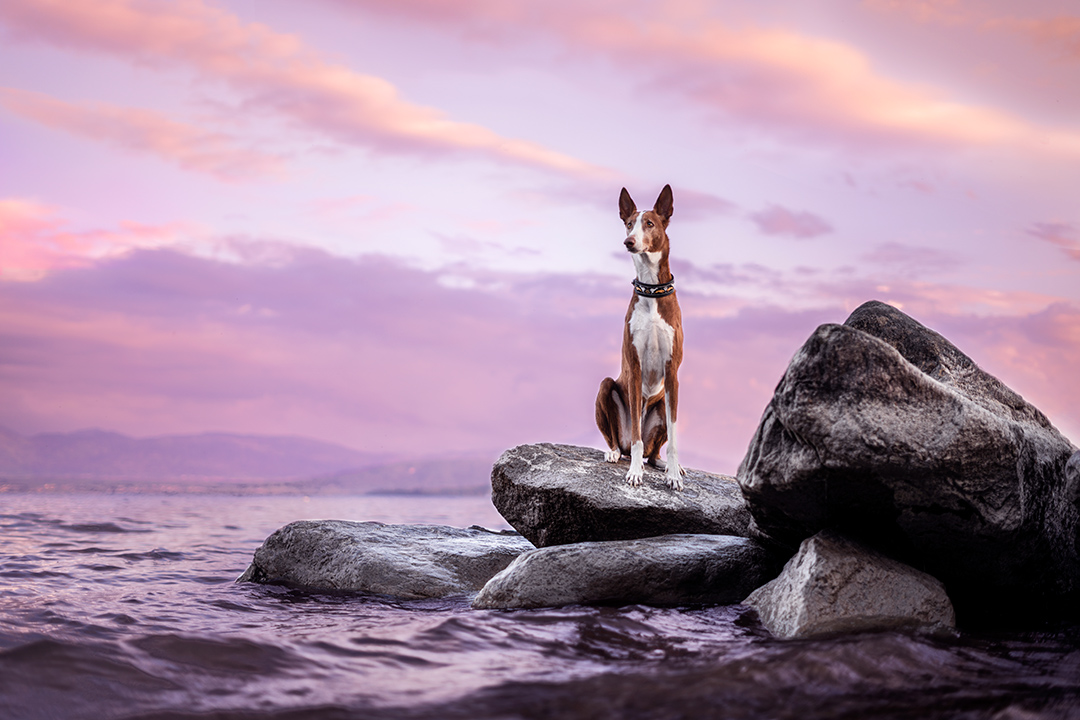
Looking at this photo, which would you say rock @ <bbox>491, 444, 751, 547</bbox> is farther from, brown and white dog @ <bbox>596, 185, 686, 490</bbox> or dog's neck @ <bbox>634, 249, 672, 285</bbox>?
dog's neck @ <bbox>634, 249, 672, 285</bbox>

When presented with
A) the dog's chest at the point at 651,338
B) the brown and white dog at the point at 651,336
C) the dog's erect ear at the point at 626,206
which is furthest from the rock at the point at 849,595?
the dog's erect ear at the point at 626,206

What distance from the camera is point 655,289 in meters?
8.79

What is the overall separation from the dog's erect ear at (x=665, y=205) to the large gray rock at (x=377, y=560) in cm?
448

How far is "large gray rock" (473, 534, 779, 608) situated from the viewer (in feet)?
22.3

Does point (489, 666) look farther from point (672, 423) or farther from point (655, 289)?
point (655, 289)

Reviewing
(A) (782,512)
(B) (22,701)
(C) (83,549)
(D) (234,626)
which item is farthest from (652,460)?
(C) (83,549)

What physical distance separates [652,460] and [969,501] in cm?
409

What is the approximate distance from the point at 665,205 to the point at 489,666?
565 cm

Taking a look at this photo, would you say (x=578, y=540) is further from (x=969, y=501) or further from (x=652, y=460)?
(x=969, y=501)

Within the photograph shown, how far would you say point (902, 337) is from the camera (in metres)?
7.75

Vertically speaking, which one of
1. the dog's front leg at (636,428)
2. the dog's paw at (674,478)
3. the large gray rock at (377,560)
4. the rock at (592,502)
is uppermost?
the dog's front leg at (636,428)

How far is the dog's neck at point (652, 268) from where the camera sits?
873 cm

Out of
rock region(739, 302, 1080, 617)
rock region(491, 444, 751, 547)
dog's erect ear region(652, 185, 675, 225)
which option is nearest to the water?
rock region(739, 302, 1080, 617)

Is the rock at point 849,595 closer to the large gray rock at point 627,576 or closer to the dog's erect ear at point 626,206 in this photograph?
the large gray rock at point 627,576
